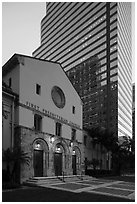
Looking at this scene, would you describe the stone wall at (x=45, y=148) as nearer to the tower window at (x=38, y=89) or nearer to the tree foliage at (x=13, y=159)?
the tree foliage at (x=13, y=159)

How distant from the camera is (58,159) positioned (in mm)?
24766

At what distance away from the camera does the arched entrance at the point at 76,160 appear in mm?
27531

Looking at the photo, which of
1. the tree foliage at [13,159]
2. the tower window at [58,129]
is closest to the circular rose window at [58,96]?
the tower window at [58,129]

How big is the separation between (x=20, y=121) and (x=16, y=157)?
3.23 meters

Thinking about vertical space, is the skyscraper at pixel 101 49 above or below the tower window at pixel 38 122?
above

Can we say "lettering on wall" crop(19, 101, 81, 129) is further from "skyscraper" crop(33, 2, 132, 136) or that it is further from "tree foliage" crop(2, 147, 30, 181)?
"skyscraper" crop(33, 2, 132, 136)

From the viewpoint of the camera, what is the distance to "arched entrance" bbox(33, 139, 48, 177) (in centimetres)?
2137

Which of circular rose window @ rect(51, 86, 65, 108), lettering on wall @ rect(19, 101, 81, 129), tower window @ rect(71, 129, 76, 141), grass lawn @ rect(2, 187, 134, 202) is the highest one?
circular rose window @ rect(51, 86, 65, 108)

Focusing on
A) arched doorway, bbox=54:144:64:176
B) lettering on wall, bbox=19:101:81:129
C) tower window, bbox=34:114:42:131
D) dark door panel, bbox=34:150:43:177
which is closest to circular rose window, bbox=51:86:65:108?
lettering on wall, bbox=19:101:81:129

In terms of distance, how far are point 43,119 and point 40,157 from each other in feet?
11.4

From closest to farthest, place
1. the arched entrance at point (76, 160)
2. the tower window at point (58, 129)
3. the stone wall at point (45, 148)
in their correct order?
the stone wall at point (45, 148) < the tower window at point (58, 129) < the arched entrance at point (76, 160)

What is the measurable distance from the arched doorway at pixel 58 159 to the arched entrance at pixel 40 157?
1944 millimetres

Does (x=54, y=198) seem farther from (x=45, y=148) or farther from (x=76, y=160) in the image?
(x=76, y=160)

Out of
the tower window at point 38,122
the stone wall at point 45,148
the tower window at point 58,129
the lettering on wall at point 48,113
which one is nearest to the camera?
the stone wall at point 45,148
